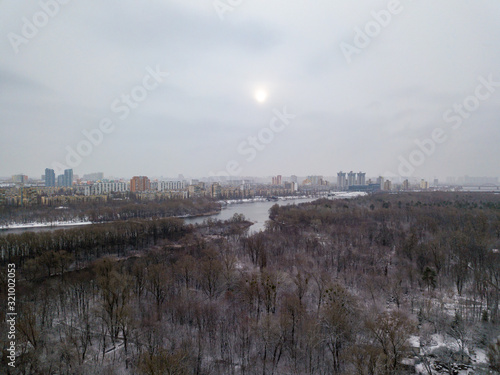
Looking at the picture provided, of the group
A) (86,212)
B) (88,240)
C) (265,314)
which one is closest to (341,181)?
(86,212)

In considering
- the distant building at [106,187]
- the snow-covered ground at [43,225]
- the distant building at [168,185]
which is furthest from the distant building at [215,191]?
the snow-covered ground at [43,225]

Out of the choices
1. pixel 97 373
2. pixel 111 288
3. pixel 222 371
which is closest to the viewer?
pixel 97 373

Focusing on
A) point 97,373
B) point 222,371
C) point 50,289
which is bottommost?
point 222,371

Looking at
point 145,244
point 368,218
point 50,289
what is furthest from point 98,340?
point 368,218

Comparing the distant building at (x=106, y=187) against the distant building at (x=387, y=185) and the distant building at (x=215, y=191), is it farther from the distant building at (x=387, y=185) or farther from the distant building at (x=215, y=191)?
the distant building at (x=387, y=185)

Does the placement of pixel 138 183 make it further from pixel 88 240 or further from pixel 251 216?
pixel 88 240

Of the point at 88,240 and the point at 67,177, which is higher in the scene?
the point at 67,177

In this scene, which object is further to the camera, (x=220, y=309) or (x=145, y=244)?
(x=145, y=244)

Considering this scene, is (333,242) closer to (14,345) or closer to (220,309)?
(220,309)

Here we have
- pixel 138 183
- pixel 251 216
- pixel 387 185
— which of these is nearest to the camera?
pixel 251 216
